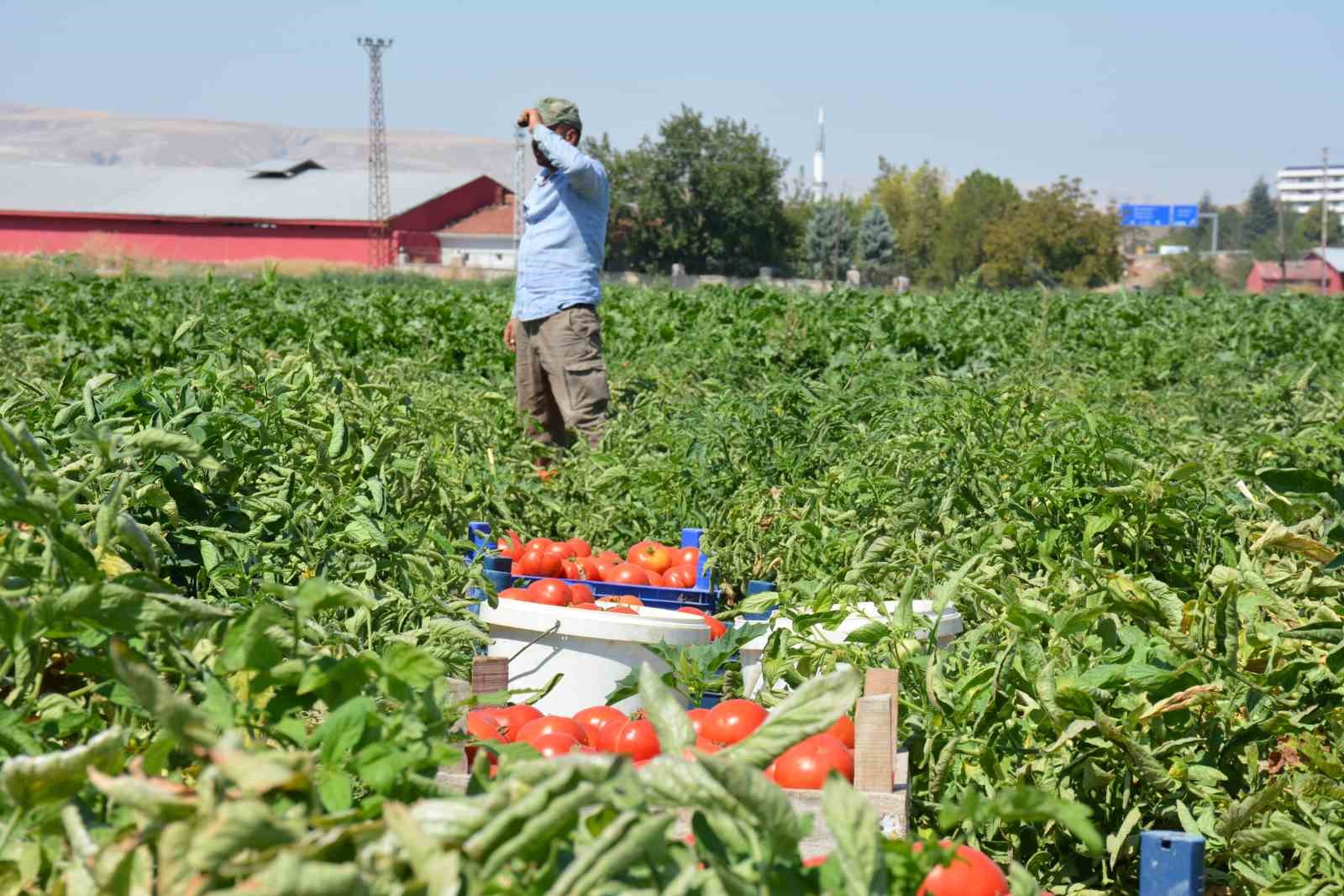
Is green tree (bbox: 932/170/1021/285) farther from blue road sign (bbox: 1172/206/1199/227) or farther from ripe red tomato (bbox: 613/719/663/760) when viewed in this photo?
ripe red tomato (bbox: 613/719/663/760)

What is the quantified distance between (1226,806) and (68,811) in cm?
210

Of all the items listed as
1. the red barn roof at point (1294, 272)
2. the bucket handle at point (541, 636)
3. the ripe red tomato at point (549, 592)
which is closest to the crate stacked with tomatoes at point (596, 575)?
the ripe red tomato at point (549, 592)

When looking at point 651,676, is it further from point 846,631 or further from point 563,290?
point 563,290

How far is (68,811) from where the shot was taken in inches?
59.9

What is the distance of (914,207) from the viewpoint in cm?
10238

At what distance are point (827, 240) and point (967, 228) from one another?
909 cm

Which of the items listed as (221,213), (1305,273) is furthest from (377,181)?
(1305,273)

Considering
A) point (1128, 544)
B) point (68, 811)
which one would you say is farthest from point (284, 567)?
point (1128, 544)

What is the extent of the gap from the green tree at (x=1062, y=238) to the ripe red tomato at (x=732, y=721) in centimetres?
7379

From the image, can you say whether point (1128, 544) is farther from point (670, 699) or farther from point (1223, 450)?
point (670, 699)

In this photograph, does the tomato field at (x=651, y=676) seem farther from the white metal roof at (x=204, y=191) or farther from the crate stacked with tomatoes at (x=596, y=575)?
the white metal roof at (x=204, y=191)

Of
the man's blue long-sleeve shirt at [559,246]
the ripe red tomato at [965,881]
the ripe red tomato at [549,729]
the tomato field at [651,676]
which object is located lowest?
the ripe red tomato at [549,729]

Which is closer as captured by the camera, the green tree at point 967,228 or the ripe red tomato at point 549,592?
the ripe red tomato at point 549,592

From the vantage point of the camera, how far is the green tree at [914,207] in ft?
325
